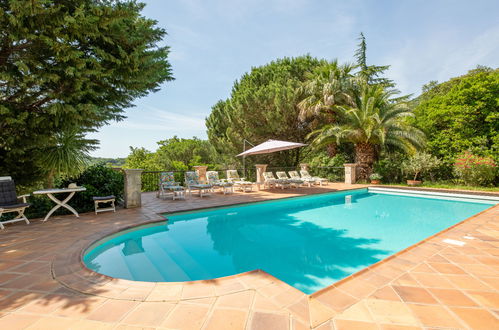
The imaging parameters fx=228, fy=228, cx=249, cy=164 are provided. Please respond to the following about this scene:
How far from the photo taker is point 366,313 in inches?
83.1

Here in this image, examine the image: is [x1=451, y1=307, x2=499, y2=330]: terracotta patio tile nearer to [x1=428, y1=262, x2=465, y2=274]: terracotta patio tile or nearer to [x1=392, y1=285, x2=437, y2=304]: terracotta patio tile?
[x1=392, y1=285, x2=437, y2=304]: terracotta patio tile

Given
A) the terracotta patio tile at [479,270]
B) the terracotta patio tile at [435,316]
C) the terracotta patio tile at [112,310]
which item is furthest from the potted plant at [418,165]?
the terracotta patio tile at [112,310]

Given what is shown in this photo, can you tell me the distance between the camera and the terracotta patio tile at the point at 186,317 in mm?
1939

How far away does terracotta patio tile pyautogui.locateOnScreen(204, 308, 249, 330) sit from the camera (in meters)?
1.91

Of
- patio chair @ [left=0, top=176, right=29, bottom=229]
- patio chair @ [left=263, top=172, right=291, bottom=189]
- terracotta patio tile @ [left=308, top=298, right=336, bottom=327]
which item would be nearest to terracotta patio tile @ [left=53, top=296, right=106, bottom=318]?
terracotta patio tile @ [left=308, top=298, right=336, bottom=327]

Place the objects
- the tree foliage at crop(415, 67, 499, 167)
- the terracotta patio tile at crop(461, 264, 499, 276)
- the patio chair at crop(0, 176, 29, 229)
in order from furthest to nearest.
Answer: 1. the tree foliage at crop(415, 67, 499, 167)
2. the patio chair at crop(0, 176, 29, 229)
3. the terracotta patio tile at crop(461, 264, 499, 276)

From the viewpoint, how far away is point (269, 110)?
15.5 meters

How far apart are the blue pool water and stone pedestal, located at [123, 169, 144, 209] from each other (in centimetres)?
148

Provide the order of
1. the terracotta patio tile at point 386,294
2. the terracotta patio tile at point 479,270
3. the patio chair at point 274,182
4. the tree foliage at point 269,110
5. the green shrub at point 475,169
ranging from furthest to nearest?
the tree foliage at point 269,110 < the patio chair at point 274,182 < the green shrub at point 475,169 < the terracotta patio tile at point 479,270 < the terracotta patio tile at point 386,294

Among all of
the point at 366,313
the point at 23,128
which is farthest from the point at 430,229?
the point at 23,128

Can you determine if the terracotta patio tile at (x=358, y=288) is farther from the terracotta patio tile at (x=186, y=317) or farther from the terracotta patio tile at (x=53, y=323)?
the terracotta patio tile at (x=53, y=323)

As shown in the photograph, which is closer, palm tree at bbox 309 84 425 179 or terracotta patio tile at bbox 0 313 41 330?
terracotta patio tile at bbox 0 313 41 330

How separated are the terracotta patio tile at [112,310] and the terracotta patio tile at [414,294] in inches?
109

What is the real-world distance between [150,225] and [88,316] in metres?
3.74
